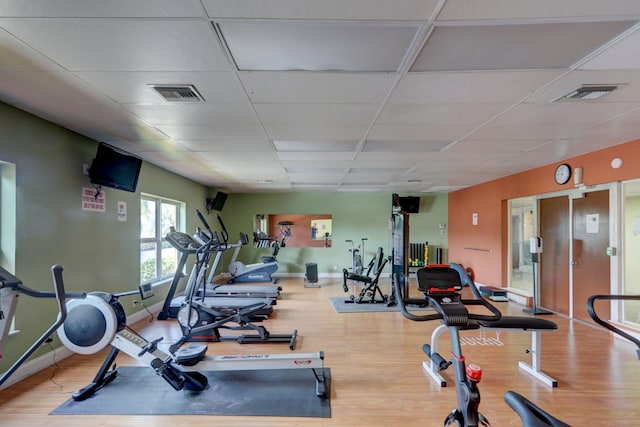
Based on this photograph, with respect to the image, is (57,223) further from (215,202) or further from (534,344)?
(534,344)

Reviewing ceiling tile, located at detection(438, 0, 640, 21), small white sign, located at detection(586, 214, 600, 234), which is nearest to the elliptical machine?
small white sign, located at detection(586, 214, 600, 234)

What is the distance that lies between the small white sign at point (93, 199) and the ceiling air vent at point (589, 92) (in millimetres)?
4838

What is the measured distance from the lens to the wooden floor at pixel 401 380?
7.18 feet

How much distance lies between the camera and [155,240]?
5.09 meters

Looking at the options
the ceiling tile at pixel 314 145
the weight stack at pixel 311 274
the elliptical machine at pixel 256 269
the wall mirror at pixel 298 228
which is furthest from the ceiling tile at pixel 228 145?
the wall mirror at pixel 298 228

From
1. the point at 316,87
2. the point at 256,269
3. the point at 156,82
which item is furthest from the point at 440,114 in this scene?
the point at 256,269

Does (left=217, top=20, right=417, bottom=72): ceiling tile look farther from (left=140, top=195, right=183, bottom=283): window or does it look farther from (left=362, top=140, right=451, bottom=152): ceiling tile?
(left=140, top=195, right=183, bottom=283): window

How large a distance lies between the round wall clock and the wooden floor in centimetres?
214

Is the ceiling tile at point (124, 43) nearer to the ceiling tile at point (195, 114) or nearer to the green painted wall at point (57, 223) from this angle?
the ceiling tile at point (195, 114)

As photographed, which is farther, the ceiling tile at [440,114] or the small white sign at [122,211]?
the small white sign at [122,211]

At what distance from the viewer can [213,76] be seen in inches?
81.0

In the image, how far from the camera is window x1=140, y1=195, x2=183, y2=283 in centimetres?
483

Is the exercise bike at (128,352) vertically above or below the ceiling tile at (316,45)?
below

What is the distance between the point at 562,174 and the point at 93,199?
655cm
